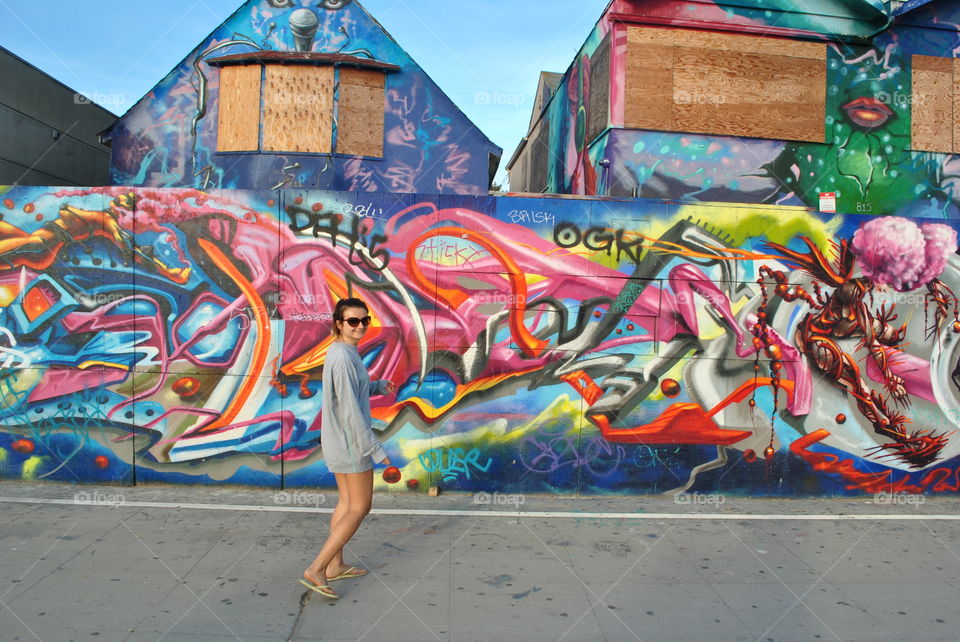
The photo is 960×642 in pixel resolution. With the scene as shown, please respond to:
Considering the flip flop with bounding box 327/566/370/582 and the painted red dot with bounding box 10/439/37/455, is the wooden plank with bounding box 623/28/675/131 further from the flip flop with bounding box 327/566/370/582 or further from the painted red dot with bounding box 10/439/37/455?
the painted red dot with bounding box 10/439/37/455

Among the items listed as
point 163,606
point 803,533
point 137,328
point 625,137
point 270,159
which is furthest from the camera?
point 270,159

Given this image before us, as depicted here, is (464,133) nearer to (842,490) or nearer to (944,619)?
(842,490)

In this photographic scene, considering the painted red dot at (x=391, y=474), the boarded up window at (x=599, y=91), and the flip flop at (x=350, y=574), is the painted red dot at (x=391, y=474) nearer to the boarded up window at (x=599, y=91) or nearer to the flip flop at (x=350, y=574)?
the flip flop at (x=350, y=574)

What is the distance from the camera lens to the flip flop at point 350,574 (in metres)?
4.28

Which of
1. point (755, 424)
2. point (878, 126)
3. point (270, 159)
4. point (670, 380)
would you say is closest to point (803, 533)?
point (755, 424)

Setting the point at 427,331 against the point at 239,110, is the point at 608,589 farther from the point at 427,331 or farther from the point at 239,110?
the point at 239,110

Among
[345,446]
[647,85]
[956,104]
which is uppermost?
[956,104]

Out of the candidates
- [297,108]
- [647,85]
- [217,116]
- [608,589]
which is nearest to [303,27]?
[297,108]

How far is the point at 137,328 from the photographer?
6176 millimetres

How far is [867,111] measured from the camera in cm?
817

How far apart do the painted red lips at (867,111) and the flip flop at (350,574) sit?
754 centimetres

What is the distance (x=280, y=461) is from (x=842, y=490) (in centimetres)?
525

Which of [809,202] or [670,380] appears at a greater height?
[809,202]

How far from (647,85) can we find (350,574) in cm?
611
